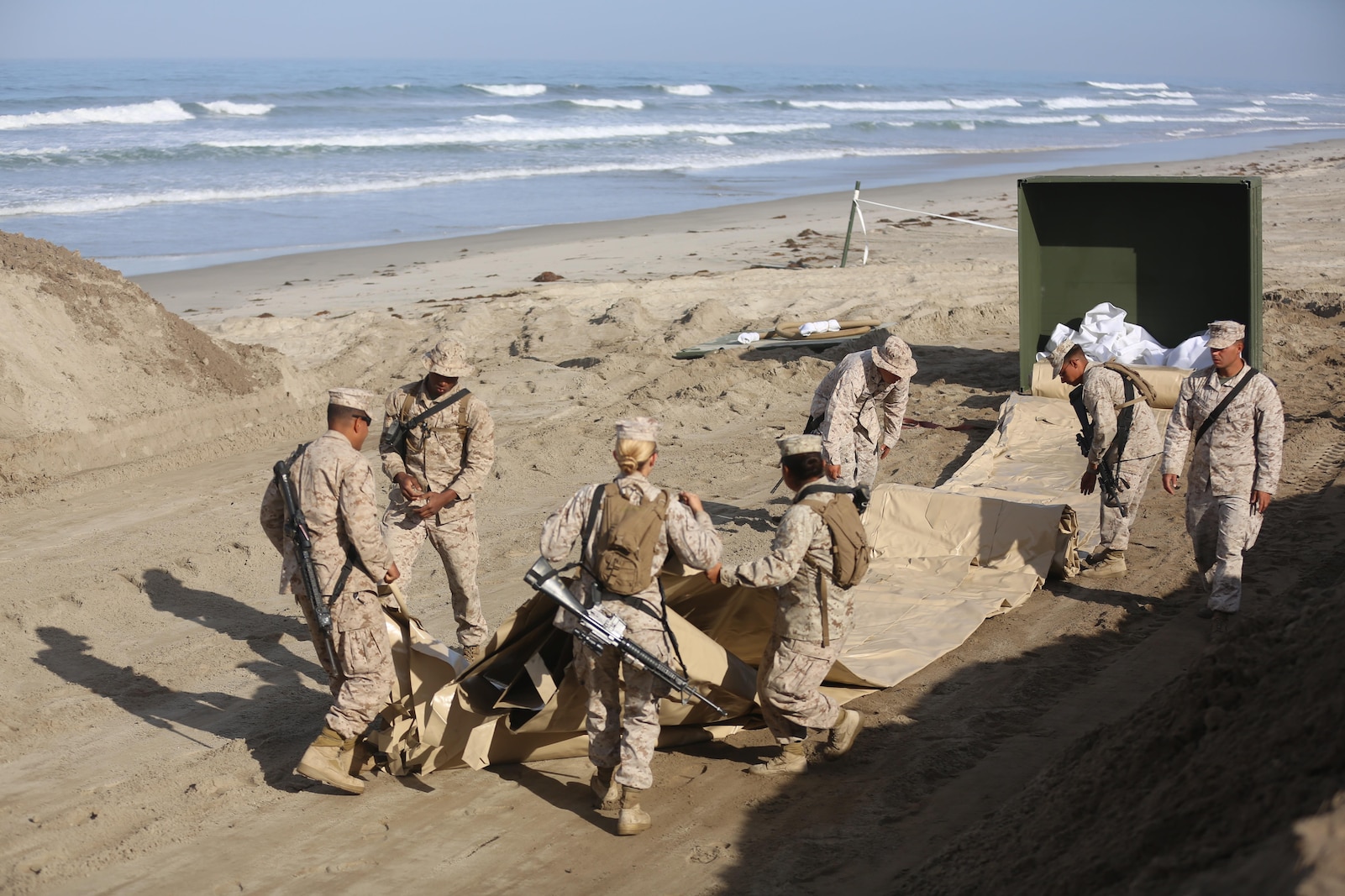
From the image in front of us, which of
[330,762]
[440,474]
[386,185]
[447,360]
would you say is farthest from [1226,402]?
[386,185]

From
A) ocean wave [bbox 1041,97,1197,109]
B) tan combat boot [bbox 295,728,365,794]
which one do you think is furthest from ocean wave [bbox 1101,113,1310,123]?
tan combat boot [bbox 295,728,365,794]

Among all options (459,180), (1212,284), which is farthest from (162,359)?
(459,180)

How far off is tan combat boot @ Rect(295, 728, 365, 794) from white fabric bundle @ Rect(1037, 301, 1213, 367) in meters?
8.80

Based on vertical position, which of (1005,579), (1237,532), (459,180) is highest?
(459,180)

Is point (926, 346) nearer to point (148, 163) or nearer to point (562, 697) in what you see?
point (562, 697)

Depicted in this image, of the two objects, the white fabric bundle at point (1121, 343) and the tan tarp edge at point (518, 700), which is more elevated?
the white fabric bundle at point (1121, 343)

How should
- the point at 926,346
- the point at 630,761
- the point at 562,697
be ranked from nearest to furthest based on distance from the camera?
the point at 630,761 < the point at 562,697 < the point at 926,346

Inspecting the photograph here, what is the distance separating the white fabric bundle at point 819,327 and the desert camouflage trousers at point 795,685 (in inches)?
359

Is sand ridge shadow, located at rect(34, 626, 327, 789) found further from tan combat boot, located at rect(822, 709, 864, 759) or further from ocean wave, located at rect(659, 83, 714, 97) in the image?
ocean wave, located at rect(659, 83, 714, 97)

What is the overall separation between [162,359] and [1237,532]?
10.00m

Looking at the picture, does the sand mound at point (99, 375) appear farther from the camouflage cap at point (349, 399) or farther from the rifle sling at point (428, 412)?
the camouflage cap at point (349, 399)

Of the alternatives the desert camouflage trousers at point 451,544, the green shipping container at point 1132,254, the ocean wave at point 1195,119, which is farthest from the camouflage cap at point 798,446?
the ocean wave at point 1195,119

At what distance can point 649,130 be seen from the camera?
45.8 meters

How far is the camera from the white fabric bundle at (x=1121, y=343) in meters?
11.8
